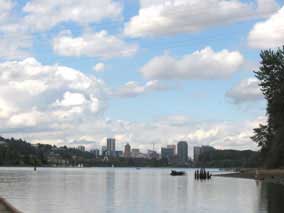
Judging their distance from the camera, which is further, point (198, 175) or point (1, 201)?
point (198, 175)

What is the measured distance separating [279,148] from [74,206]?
71.8 m

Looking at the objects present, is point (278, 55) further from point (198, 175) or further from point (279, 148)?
point (198, 175)

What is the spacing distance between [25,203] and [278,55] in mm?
77133

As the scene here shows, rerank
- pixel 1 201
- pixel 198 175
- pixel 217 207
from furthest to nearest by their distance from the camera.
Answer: pixel 198 175 → pixel 217 207 → pixel 1 201

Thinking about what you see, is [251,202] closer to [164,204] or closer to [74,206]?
[164,204]

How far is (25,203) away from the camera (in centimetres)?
5706

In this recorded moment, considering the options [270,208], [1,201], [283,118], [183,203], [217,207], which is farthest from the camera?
[283,118]

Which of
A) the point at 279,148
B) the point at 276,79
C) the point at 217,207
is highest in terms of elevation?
the point at 276,79

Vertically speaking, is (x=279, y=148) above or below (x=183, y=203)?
above

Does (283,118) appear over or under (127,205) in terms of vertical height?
over

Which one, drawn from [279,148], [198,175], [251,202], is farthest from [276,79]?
[251,202]

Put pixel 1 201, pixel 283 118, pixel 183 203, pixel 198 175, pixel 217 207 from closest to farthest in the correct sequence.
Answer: pixel 1 201
pixel 217 207
pixel 183 203
pixel 283 118
pixel 198 175

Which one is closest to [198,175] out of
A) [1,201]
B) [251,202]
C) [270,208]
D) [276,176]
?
[276,176]

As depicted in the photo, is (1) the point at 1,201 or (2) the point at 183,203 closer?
(1) the point at 1,201
